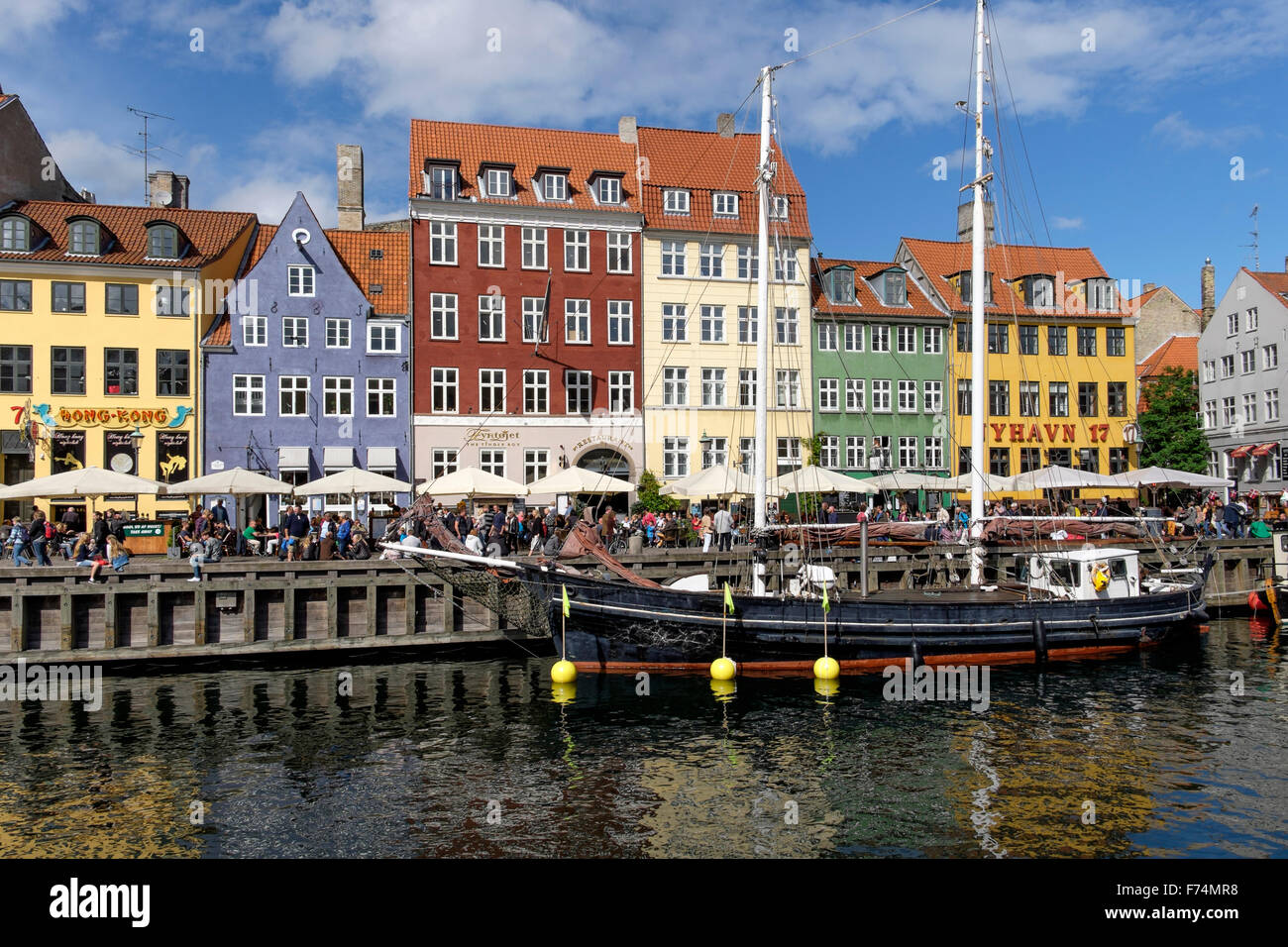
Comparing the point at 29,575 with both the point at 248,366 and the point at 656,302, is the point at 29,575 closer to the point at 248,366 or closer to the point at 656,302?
the point at 248,366

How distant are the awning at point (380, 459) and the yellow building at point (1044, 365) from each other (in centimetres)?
2759

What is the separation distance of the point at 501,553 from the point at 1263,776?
17832mm

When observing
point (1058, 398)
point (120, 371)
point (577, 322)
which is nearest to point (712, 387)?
point (577, 322)

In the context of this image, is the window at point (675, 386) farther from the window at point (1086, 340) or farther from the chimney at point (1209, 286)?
the chimney at point (1209, 286)

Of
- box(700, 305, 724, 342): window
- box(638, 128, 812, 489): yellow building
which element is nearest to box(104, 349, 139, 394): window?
box(638, 128, 812, 489): yellow building

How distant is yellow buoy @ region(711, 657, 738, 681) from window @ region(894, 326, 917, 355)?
33083 mm

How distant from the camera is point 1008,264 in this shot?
52.6 meters

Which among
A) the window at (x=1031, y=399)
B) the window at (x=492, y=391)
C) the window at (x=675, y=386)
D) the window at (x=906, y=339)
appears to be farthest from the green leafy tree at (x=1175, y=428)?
the window at (x=492, y=391)

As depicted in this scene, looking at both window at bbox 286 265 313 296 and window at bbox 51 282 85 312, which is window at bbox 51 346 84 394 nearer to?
window at bbox 51 282 85 312

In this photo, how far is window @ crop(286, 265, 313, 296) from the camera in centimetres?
4303

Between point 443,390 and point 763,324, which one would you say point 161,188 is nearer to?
point 443,390

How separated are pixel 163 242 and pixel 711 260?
78.9 ft

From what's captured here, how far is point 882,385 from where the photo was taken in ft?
165
